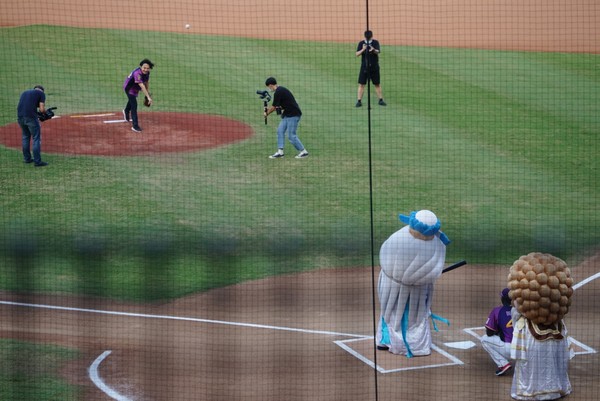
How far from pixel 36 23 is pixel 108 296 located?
1512 cm

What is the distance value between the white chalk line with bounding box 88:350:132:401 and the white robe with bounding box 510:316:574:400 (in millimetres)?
3147

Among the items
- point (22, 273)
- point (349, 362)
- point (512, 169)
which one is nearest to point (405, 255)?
point (349, 362)

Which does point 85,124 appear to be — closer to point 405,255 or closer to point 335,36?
point 335,36

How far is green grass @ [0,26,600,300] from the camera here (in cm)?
1171

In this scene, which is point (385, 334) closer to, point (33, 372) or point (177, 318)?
point (177, 318)

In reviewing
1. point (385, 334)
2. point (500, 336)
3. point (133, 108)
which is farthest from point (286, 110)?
point (500, 336)

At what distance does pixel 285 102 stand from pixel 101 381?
747 centimetres

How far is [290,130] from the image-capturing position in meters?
15.0

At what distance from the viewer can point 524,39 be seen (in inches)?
906

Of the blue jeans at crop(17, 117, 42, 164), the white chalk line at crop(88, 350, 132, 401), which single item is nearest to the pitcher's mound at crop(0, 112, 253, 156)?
the blue jeans at crop(17, 117, 42, 164)

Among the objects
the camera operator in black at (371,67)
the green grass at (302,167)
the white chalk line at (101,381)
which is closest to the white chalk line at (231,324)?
the white chalk line at (101,381)

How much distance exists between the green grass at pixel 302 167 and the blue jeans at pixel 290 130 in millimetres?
333

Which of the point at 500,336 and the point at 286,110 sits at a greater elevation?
the point at 286,110

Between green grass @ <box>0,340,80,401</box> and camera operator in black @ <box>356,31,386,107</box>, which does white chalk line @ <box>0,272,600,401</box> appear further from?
camera operator in black @ <box>356,31,386,107</box>
